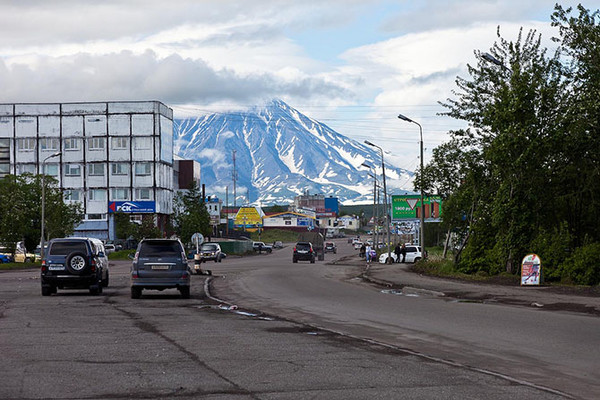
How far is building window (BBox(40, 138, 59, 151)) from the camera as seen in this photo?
120 m

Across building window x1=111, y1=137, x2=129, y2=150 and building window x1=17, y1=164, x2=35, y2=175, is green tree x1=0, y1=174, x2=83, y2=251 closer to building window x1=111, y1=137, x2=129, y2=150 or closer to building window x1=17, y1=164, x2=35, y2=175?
building window x1=111, y1=137, x2=129, y2=150

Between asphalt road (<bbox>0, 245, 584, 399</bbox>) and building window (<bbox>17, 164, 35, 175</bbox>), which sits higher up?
building window (<bbox>17, 164, 35, 175</bbox>)

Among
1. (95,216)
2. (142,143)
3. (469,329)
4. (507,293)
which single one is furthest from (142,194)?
(469,329)

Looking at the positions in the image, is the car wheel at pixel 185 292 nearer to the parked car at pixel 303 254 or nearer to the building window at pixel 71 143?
the parked car at pixel 303 254

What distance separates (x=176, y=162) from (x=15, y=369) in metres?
137

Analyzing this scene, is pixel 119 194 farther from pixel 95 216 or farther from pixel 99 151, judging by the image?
pixel 99 151

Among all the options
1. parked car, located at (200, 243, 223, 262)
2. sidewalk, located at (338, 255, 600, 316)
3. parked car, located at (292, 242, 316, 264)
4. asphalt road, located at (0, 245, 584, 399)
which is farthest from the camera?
parked car, located at (200, 243, 223, 262)

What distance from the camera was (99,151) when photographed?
119 metres

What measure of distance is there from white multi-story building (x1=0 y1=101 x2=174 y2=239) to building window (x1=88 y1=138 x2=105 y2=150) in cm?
14

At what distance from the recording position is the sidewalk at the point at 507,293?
72.0 ft

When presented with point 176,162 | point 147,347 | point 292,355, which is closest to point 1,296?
point 147,347

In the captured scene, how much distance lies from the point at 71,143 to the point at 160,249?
97.2 meters

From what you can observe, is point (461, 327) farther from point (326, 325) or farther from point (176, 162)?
point (176, 162)

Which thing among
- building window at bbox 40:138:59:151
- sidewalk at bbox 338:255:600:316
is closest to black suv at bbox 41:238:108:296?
sidewalk at bbox 338:255:600:316
